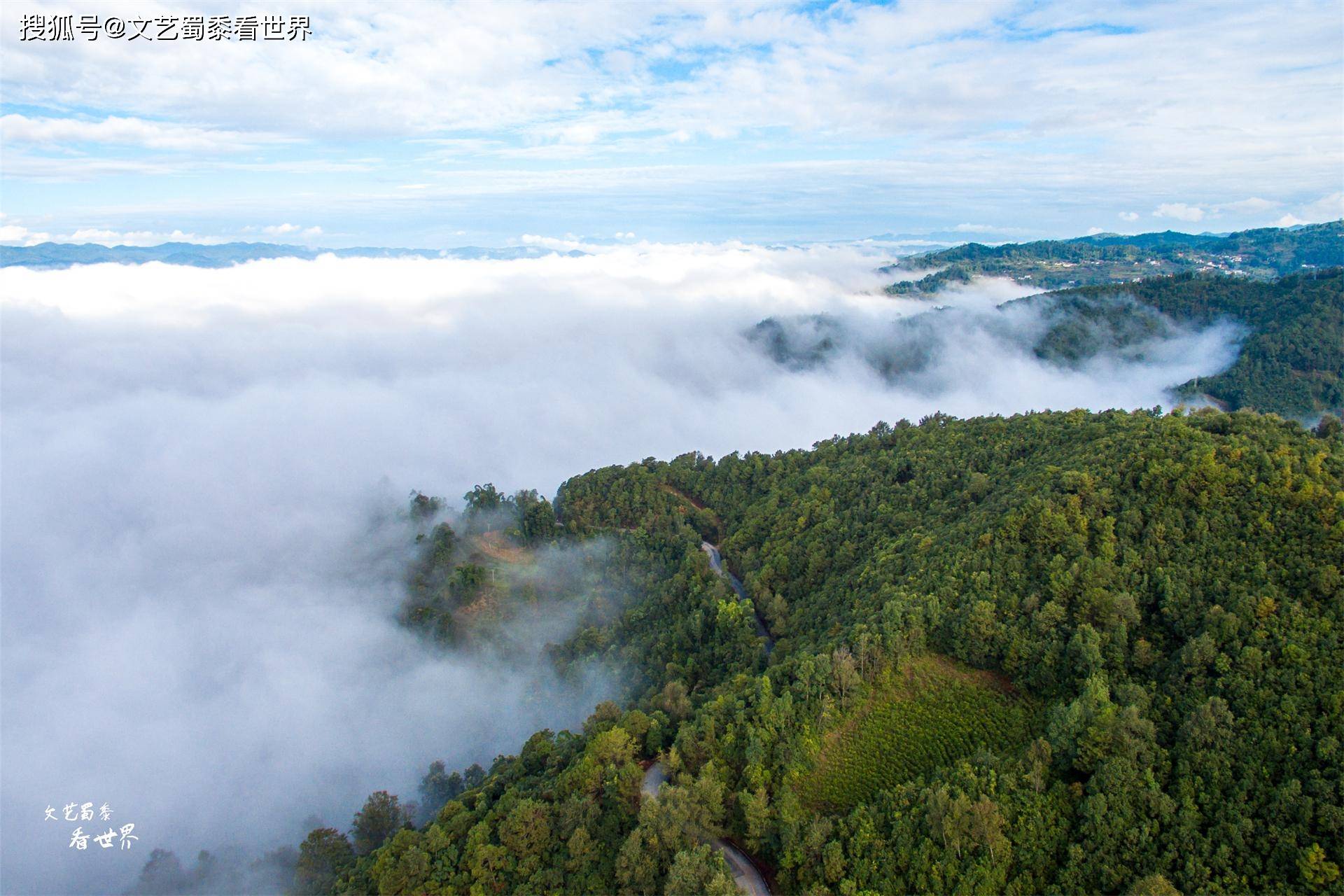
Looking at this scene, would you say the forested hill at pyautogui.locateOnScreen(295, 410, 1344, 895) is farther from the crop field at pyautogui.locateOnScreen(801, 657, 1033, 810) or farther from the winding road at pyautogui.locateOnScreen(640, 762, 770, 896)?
the winding road at pyautogui.locateOnScreen(640, 762, 770, 896)

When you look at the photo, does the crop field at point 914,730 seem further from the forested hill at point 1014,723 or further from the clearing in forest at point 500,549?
the clearing in forest at point 500,549

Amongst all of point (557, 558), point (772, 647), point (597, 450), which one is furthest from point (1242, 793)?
point (597, 450)

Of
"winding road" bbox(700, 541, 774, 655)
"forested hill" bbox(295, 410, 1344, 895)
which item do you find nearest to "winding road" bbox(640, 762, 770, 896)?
"forested hill" bbox(295, 410, 1344, 895)

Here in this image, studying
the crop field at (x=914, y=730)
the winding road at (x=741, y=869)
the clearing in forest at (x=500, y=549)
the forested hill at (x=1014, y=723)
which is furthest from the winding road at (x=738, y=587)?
the clearing in forest at (x=500, y=549)

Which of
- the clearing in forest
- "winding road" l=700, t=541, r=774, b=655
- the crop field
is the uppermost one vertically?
the crop field

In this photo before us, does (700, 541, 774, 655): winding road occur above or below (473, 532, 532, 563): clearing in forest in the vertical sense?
above

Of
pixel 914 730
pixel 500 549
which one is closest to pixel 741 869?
pixel 914 730

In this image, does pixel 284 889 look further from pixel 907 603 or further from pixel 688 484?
pixel 688 484
